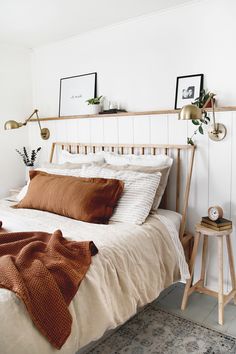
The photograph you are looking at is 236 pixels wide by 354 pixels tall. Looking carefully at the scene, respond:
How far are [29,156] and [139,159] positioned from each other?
170 centimetres

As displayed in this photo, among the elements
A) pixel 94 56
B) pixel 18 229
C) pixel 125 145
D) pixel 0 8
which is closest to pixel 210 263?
pixel 125 145

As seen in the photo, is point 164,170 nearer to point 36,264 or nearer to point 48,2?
point 36,264

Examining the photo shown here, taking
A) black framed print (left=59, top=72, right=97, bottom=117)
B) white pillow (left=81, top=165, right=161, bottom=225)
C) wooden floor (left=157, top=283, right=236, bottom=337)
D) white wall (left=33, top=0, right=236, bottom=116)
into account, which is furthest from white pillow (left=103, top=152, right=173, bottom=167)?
wooden floor (left=157, top=283, right=236, bottom=337)

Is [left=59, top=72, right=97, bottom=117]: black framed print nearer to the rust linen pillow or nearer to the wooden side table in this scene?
the rust linen pillow

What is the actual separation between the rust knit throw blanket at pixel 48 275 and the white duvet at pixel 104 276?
4cm

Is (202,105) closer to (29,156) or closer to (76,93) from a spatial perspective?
(76,93)

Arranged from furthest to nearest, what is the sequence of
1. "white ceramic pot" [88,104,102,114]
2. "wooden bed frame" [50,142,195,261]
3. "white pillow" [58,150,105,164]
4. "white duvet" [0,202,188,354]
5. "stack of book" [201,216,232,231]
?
"white ceramic pot" [88,104,102,114] → "white pillow" [58,150,105,164] → "wooden bed frame" [50,142,195,261] → "stack of book" [201,216,232,231] → "white duvet" [0,202,188,354]

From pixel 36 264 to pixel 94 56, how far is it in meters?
2.35

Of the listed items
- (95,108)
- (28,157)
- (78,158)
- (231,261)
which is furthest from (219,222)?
(28,157)

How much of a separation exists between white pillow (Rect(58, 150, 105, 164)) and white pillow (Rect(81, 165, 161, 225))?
1.63 ft

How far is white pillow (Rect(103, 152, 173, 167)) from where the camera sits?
2684 millimetres

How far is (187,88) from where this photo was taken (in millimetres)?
2641

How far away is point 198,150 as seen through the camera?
260 centimetres

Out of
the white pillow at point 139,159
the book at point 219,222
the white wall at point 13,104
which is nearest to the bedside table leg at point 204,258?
the book at point 219,222
